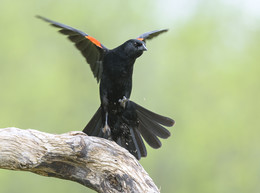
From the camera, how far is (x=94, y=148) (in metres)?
4.62

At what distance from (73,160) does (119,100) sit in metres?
1.51

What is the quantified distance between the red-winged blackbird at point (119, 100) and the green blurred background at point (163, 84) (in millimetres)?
6454

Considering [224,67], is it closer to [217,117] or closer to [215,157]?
[217,117]

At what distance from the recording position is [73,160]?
4.50 meters

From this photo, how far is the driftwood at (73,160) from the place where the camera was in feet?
14.0

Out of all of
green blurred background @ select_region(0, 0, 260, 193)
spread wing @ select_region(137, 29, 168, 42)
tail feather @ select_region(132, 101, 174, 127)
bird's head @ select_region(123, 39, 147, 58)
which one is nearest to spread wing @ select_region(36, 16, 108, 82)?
bird's head @ select_region(123, 39, 147, 58)

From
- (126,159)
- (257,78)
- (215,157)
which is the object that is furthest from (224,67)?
(126,159)

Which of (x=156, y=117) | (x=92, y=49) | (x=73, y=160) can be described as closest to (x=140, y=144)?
(x=156, y=117)

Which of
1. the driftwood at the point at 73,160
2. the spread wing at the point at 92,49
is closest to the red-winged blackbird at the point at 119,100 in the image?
the spread wing at the point at 92,49

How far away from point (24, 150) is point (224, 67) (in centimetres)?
1364

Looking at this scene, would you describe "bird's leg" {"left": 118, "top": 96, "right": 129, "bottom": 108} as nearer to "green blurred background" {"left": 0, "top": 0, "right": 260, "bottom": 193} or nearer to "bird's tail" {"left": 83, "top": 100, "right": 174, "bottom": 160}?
"bird's tail" {"left": 83, "top": 100, "right": 174, "bottom": 160}

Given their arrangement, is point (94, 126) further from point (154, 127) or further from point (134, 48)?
point (134, 48)

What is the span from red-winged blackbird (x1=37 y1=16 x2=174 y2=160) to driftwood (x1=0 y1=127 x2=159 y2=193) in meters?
1.25

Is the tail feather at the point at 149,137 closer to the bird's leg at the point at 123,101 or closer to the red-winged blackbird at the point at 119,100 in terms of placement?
the red-winged blackbird at the point at 119,100
